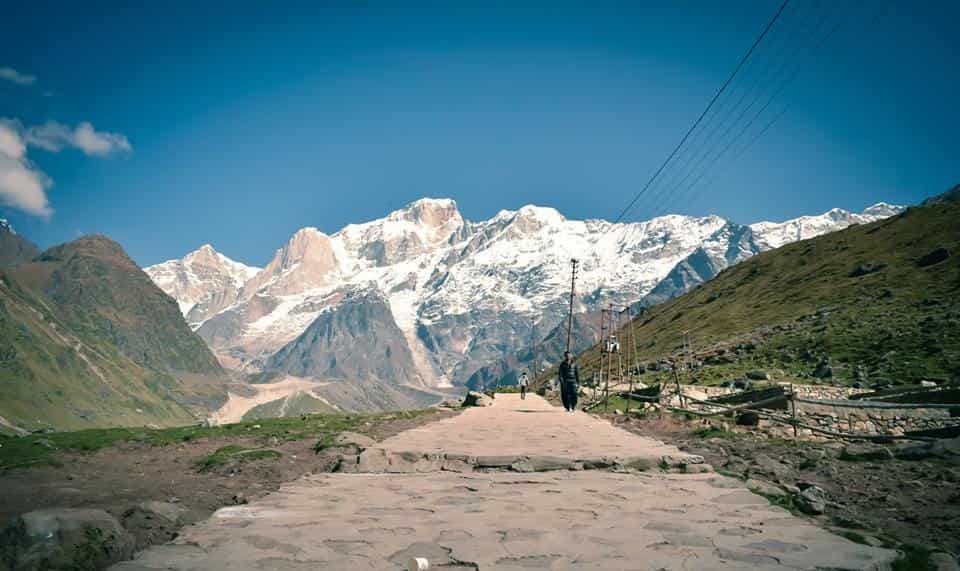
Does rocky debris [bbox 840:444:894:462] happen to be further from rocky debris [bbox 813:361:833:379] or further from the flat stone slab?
rocky debris [bbox 813:361:833:379]

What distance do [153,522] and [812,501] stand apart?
741 centimetres

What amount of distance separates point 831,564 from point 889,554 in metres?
0.65

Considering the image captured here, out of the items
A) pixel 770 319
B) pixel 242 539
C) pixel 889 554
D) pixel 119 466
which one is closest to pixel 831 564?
pixel 889 554

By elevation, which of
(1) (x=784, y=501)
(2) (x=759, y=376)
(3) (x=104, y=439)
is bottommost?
(1) (x=784, y=501)

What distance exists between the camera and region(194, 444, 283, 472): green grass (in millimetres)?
10992

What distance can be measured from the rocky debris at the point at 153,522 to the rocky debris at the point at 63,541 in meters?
0.42

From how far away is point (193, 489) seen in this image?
8.76 meters

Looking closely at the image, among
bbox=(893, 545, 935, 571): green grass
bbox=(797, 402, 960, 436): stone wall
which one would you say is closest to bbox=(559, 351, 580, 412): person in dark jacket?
bbox=(797, 402, 960, 436): stone wall

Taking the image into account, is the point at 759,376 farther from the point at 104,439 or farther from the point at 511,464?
the point at 104,439

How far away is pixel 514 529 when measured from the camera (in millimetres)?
5965

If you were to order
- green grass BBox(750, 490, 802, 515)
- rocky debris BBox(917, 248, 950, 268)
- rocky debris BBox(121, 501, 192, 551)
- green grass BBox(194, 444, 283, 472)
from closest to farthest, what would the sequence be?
rocky debris BBox(121, 501, 192, 551)
green grass BBox(750, 490, 802, 515)
green grass BBox(194, 444, 283, 472)
rocky debris BBox(917, 248, 950, 268)

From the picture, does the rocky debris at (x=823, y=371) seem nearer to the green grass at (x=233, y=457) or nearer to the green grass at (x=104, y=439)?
the green grass at (x=104, y=439)

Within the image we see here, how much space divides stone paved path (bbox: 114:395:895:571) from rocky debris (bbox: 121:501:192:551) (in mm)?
246

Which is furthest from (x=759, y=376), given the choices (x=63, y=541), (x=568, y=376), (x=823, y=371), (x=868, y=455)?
(x=63, y=541)
